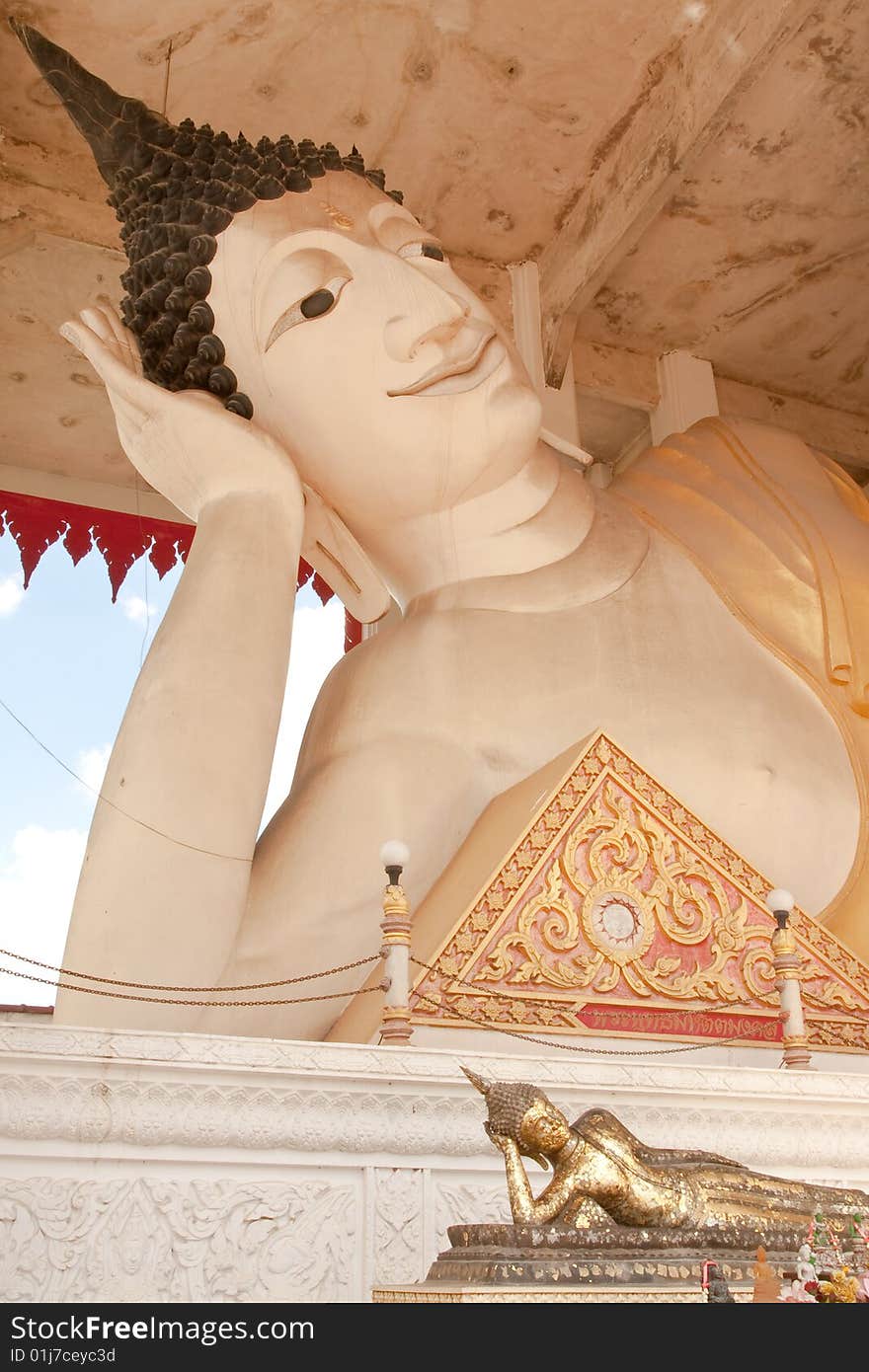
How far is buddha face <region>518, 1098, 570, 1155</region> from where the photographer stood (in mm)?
1342

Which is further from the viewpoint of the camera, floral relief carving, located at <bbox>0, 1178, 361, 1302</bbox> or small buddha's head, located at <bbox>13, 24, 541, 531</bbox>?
small buddha's head, located at <bbox>13, 24, 541, 531</bbox>

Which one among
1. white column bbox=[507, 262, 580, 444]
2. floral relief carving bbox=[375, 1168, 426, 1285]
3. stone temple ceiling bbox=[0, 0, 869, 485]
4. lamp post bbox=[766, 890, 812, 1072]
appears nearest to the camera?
floral relief carving bbox=[375, 1168, 426, 1285]

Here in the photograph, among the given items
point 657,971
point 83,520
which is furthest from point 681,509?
point 83,520

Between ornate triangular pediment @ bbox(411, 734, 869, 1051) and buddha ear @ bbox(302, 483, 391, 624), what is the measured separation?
71 centimetres

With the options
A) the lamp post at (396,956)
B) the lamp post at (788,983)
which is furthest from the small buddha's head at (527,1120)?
the lamp post at (788,983)

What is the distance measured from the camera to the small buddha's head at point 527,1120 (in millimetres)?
1343

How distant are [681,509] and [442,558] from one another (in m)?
0.67

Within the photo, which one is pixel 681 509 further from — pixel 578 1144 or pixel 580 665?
pixel 578 1144

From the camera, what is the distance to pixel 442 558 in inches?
111

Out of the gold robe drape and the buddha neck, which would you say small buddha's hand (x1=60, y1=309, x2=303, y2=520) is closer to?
A: the buddha neck

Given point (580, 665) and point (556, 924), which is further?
point (580, 665)

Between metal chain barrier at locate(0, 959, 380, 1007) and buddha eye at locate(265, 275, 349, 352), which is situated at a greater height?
buddha eye at locate(265, 275, 349, 352)

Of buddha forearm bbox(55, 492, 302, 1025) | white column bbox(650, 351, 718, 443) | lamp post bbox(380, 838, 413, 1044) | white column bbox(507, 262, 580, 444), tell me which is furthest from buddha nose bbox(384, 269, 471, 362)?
white column bbox(650, 351, 718, 443)

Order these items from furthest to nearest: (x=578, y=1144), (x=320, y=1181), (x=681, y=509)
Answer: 1. (x=681, y=509)
2. (x=320, y=1181)
3. (x=578, y=1144)
